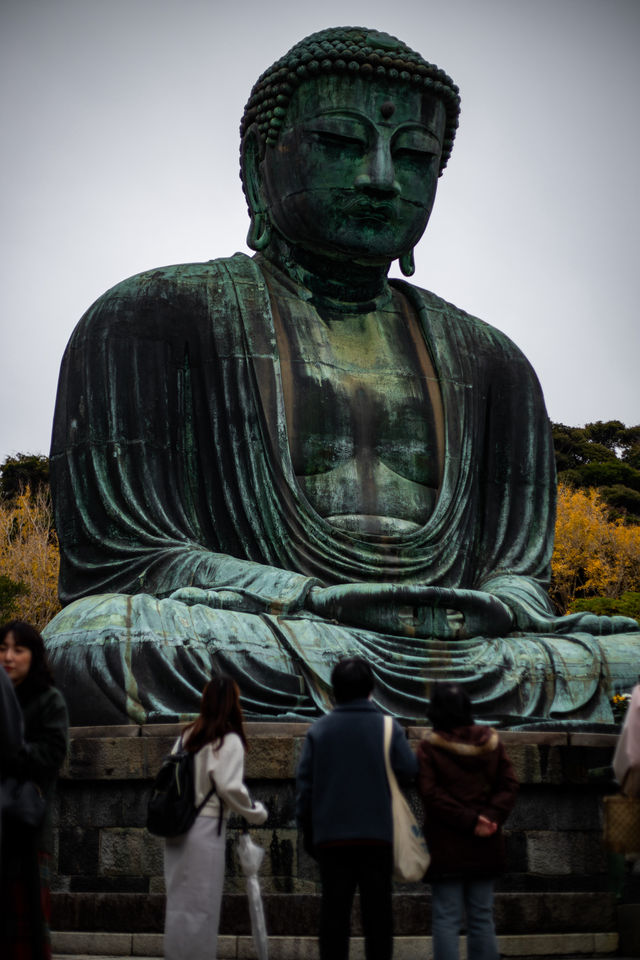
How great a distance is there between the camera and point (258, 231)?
1084cm

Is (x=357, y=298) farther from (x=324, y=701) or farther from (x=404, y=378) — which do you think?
(x=324, y=701)

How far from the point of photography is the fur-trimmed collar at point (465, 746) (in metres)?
5.51

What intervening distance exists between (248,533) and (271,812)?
2.67 metres

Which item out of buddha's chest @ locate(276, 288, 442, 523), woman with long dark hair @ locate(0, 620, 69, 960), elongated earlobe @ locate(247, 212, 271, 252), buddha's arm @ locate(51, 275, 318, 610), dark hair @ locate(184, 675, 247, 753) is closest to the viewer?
woman with long dark hair @ locate(0, 620, 69, 960)

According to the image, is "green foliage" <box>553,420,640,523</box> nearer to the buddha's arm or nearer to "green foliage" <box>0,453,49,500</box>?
"green foliage" <box>0,453,49,500</box>

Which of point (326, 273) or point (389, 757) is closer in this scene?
point (389, 757)

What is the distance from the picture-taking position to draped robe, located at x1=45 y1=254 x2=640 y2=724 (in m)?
8.27

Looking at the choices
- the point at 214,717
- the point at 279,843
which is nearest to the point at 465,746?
the point at 214,717

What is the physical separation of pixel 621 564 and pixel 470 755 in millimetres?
25713

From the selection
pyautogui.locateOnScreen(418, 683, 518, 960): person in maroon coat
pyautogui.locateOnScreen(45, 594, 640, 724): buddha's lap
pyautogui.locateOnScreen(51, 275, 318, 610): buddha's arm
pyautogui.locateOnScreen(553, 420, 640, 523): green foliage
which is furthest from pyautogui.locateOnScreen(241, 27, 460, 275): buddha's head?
pyautogui.locateOnScreen(553, 420, 640, 523): green foliage

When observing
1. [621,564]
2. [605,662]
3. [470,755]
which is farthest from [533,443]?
[621,564]

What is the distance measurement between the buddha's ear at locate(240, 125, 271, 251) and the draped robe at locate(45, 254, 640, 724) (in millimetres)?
519

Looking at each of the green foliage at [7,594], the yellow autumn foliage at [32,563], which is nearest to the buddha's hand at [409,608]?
the green foliage at [7,594]

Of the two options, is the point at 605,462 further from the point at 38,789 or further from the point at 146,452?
the point at 38,789
